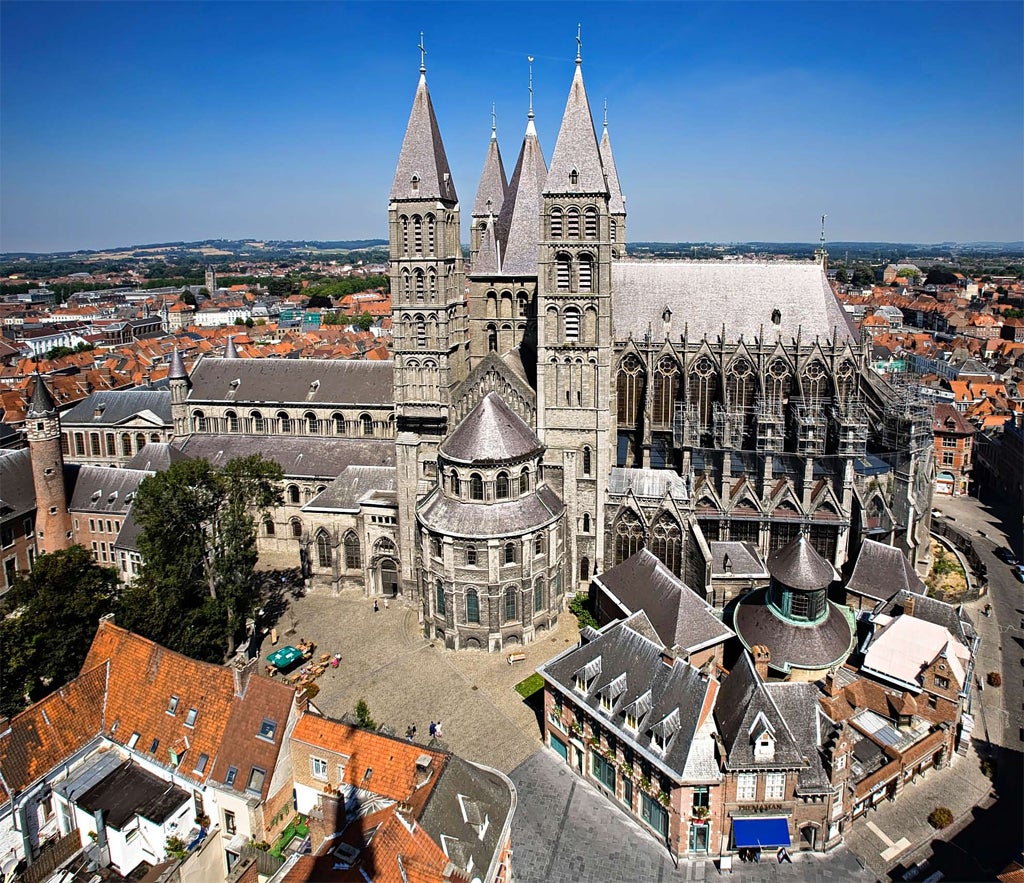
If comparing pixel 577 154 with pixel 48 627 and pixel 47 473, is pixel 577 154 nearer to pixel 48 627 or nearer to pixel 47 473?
pixel 48 627

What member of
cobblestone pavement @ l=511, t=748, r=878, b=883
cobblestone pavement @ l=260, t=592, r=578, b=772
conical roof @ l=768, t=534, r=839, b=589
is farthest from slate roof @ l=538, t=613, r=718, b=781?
conical roof @ l=768, t=534, r=839, b=589

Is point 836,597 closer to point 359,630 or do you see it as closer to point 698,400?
point 698,400

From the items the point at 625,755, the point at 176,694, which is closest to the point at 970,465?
the point at 625,755

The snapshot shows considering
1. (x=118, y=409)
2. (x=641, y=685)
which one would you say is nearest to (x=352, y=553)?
(x=641, y=685)

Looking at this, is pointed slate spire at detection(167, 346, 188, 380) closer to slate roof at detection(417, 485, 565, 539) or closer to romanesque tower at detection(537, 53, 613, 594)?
slate roof at detection(417, 485, 565, 539)

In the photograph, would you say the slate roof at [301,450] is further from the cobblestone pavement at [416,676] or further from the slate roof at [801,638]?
the slate roof at [801,638]

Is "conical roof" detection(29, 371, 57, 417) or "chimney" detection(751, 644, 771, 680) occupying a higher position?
"conical roof" detection(29, 371, 57, 417)
